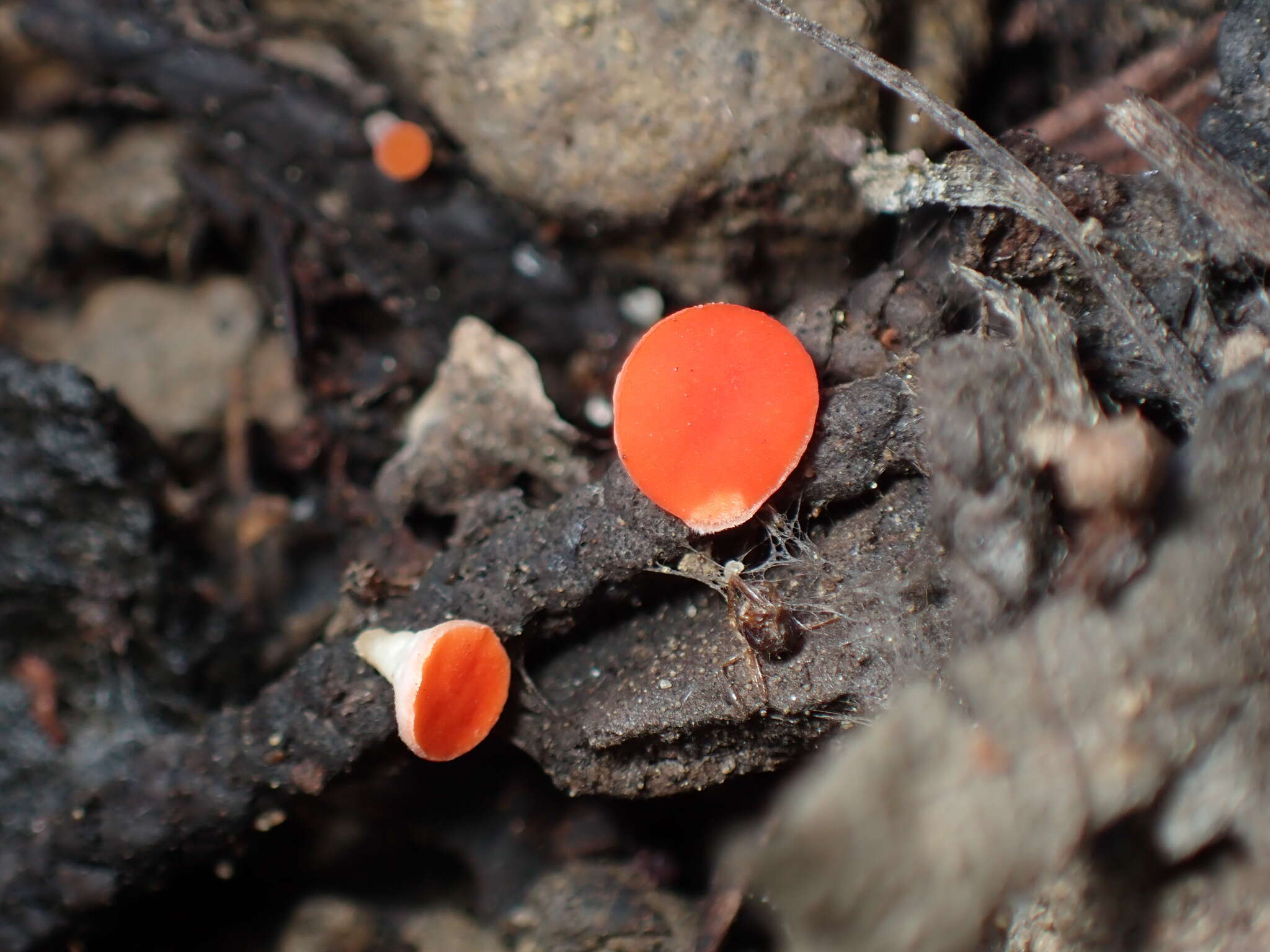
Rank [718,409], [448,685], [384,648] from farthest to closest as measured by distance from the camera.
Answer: [384,648], [448,685], [718,409]

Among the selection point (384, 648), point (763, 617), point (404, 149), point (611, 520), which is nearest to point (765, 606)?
point (763, 617)

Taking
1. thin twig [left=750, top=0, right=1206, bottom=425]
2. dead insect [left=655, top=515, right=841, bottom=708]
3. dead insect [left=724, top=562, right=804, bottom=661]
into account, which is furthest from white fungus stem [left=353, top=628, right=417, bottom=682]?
thin twig [left=750, top=0, right=1206, bottom=425]

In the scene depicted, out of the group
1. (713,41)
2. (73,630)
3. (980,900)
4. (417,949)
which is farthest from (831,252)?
(73,630)

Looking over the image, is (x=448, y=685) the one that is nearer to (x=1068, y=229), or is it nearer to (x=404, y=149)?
(x=1068, y=229)

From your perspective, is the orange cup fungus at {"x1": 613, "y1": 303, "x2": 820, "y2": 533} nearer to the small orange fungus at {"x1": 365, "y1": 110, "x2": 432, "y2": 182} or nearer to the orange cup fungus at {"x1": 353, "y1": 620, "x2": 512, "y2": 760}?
the orange cup fungus at {"x1": 353, "y1": 620, "x2": 512, "y2": 760}

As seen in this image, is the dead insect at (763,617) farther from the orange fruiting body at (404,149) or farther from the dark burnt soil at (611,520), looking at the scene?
the orange fruiting body at (404,149)

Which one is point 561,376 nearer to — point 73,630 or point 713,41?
point 713,41
